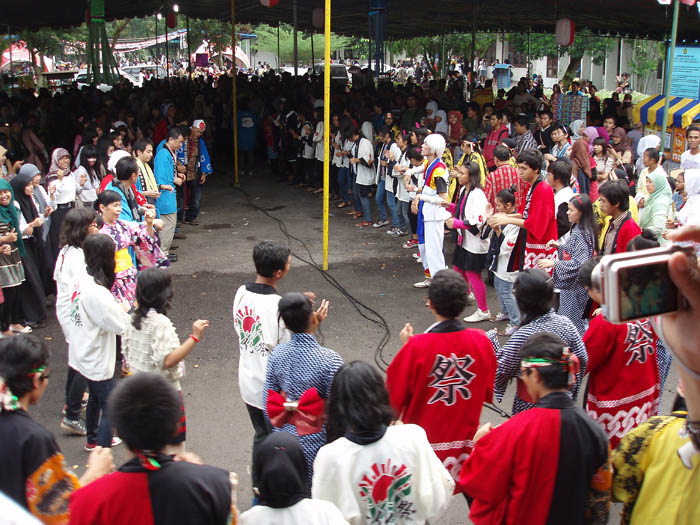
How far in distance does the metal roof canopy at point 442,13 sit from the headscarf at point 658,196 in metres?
8.11

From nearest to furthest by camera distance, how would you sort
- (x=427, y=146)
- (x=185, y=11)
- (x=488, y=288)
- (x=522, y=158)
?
(x=522, y=158)
(x=427, y=146)
(x=488, y=288)
(x=185, y=11)

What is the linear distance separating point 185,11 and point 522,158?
18.3 m

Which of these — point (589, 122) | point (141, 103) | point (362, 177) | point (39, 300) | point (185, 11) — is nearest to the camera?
point (39, 300)

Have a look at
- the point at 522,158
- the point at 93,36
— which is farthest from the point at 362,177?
the point at 93,36

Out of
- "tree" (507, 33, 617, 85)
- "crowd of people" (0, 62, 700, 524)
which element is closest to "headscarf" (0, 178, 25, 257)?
"crowd of people" (0, 62, 700, 524)

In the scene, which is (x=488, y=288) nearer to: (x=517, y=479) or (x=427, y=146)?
(x=427, y=146)

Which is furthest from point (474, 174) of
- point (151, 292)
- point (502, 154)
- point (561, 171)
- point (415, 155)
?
point (151, 292)

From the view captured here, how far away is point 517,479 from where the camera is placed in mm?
2742

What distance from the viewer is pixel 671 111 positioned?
1314cm

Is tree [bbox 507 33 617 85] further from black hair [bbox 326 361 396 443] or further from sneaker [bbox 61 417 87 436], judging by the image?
black hair [bbox 326 361 396 443]

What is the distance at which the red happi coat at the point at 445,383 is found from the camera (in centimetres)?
345

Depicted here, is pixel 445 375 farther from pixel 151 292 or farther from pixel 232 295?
pixel 232 295

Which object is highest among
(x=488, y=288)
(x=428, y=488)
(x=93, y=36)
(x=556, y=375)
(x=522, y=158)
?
(x=93, y=36)

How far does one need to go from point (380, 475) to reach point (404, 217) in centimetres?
790
